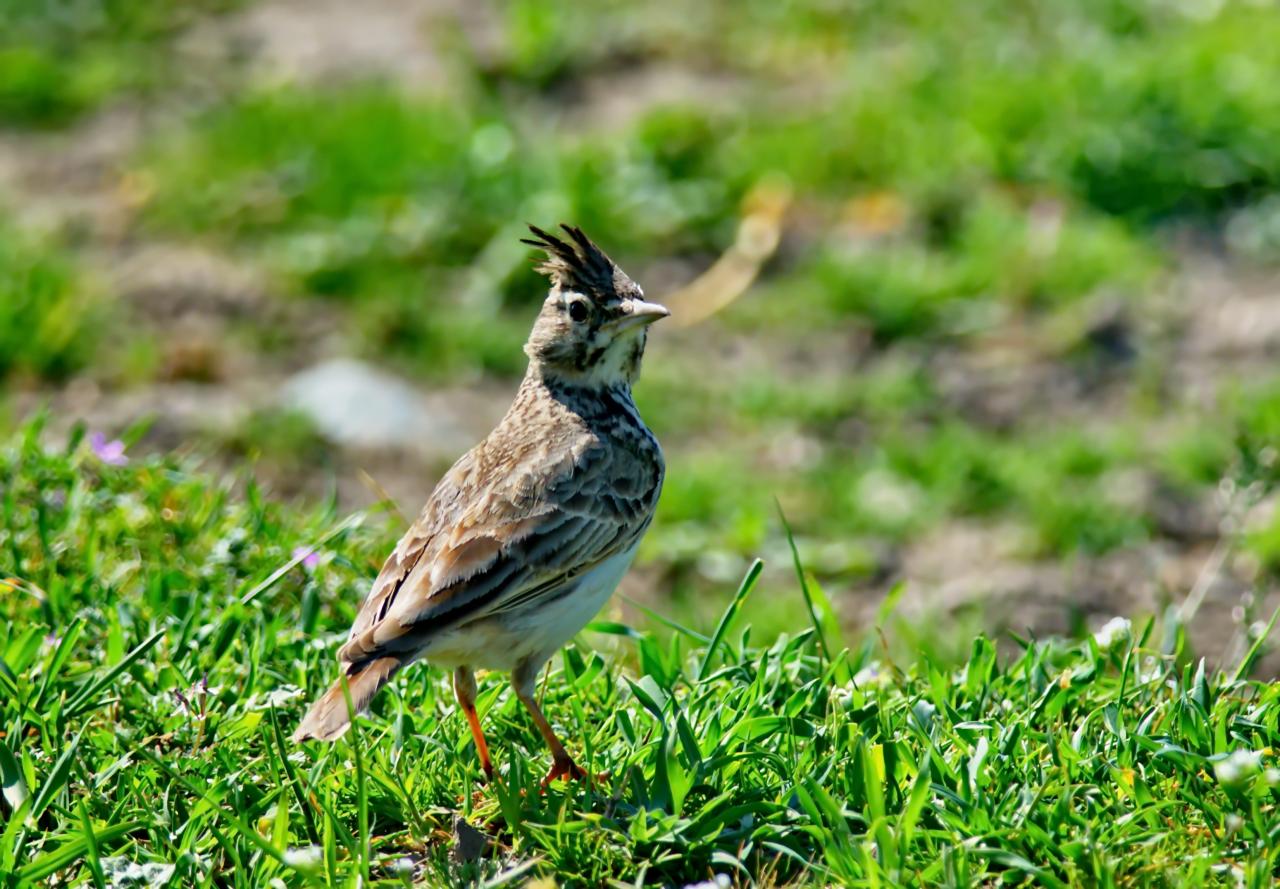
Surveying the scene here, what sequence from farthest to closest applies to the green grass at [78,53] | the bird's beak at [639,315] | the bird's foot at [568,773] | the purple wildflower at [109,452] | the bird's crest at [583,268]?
the green grass at [78,53] < the purple wildflower at [109,452] < the bird's crest at [583,268] < the bird's beak at [639,315] < the bird's foot at [568,773]

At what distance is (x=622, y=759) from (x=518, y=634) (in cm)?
44

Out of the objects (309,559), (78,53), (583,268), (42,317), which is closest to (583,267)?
(583,268)

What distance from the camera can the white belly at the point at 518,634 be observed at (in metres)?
4.66

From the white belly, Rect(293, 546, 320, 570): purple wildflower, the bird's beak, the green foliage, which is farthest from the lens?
the green foliage

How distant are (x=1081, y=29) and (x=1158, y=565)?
4.62 meters

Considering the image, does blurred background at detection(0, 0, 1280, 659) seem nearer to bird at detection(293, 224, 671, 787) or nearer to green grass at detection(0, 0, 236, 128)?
green grass at detection(0, 0, 236, 128)

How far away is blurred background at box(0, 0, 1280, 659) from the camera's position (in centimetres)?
773

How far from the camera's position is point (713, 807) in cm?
423

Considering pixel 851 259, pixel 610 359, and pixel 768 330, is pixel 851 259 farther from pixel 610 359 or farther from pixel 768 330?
pixel 610 359

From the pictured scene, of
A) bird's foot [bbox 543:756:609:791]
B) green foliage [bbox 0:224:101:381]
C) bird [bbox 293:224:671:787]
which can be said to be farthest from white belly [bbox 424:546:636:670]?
green foliage [bbox 0:224:101:381]

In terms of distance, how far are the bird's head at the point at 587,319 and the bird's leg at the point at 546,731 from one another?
46.0 inches

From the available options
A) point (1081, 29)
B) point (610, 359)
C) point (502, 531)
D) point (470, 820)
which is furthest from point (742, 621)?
point (1081, 29)

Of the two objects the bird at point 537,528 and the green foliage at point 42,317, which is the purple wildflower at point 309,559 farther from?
the green foliage at point 42,317

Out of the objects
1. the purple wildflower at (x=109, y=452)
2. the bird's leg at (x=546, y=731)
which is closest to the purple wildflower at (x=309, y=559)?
the purple wildflower at (x=109, y=452)
